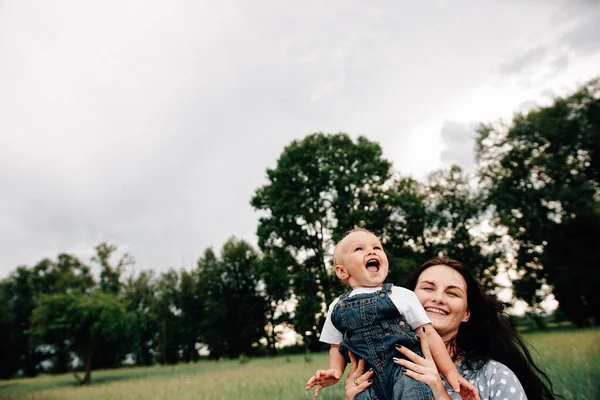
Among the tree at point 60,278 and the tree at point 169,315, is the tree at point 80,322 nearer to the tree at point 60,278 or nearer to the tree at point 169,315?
the tree at point 60,278

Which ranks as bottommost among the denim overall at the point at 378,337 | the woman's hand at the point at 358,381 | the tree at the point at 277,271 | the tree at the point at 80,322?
the woman's hand at the point at 358,381

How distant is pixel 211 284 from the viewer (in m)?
46.9

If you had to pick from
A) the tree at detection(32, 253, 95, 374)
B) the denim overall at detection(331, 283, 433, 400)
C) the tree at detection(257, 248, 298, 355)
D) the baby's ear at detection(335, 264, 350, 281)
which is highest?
the tree at detection(32, 253, 95, 374)

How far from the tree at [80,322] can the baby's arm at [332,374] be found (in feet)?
60.9

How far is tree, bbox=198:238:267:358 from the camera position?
4384 centimetres

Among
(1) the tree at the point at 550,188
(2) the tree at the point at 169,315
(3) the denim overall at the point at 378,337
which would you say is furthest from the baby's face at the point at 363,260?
(2) the tree at the point at 169,315

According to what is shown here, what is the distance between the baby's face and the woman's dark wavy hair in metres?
0.42

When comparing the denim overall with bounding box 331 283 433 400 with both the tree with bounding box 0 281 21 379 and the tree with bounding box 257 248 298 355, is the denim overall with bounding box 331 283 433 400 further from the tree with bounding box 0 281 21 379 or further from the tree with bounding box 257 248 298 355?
the tree with bounding box 0 281 21 379

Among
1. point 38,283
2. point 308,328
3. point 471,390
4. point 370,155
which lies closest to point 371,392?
point 471,390

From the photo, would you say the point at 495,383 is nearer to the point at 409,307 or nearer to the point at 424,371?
the point at 424,371

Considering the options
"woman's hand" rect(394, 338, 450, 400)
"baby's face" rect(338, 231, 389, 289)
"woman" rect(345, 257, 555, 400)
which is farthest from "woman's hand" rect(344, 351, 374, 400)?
"baby's face" rect(338, 231, 389, 289)

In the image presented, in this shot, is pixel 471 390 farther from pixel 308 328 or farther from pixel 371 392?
pixel 308 328

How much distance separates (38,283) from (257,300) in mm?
22956

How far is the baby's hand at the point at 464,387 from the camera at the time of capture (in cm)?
206
